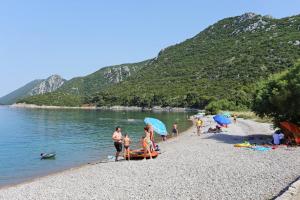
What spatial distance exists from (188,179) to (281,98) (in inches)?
664

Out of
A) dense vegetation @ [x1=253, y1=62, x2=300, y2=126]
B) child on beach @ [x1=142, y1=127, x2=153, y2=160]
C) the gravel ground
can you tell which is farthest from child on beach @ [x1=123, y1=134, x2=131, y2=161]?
dense vegetation @ [x1=253, y1=62, x2=300, y2=126]

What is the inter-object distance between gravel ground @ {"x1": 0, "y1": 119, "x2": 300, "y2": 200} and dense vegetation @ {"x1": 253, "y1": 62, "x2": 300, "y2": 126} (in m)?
7.06

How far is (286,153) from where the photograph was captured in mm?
26094

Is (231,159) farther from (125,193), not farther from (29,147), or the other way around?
(29,147)

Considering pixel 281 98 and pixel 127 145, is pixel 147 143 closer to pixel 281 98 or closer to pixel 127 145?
pixel 127 145

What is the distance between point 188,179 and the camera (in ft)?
64.2

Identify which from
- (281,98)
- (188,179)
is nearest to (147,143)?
(188,179)

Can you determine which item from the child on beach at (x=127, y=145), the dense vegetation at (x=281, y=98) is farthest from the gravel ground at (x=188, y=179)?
the dense vegetation at (x=281, y=98)

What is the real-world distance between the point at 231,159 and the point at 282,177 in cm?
686

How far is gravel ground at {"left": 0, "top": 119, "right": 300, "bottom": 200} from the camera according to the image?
16641 mm

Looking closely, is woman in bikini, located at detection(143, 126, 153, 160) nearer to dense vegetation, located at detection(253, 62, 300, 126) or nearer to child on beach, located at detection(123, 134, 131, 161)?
child on beach, located at detection(123, 134, 131, 161)

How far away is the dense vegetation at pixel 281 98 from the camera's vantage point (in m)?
32.7

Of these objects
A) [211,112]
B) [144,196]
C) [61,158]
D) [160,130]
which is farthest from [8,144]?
[211,112]

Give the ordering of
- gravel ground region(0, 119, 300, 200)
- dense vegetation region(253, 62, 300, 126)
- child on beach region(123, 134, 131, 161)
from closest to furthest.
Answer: gravel ground region(0, 119, 300, 200)
child on beach region(123, 134, 131, 161)
dense vegetation region(253, 62, 300, 126)
